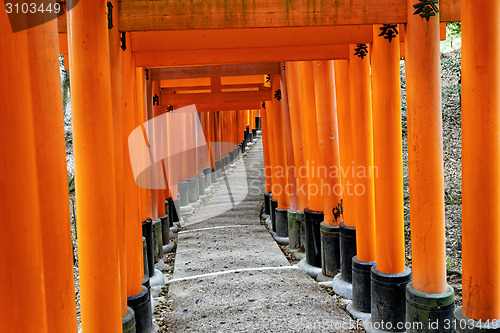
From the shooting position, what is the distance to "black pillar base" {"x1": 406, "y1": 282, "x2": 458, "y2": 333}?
456 cm

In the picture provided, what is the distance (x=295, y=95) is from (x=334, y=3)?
5597mm

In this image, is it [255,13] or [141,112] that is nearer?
[255,13]

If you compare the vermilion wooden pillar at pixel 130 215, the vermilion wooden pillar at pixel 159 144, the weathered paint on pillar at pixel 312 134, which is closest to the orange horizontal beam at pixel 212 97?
the vermilion wooden pillar at pixel 159 144

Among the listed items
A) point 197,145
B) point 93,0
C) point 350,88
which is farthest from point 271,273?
point 197,145

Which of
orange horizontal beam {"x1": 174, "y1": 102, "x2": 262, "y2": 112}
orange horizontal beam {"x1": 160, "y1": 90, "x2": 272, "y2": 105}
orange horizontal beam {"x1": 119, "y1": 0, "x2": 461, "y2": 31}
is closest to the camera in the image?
orange horizontal beam {"x1": 119, "y1": 0, "x2": 461, "y2": 31}

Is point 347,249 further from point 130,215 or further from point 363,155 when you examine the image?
point 130,215

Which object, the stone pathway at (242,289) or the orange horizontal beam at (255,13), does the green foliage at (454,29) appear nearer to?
the stone pathway at (242,289)

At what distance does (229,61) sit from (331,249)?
3.44 meters

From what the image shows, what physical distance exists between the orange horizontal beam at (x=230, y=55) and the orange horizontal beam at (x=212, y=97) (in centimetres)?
588

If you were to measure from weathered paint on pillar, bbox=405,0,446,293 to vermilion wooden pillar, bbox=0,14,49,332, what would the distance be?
347 cm

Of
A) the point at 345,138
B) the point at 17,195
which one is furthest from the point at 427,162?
the point at 17,195

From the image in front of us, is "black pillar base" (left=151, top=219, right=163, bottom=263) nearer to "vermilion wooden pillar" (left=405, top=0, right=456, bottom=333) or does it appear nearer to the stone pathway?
the stone pathway

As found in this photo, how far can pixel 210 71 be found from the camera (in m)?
10.2

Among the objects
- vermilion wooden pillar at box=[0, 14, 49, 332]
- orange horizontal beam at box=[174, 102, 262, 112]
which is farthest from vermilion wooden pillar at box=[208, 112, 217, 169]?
vermilion wooden pillar at box=[0, 14, 49, 332]
